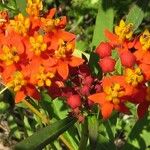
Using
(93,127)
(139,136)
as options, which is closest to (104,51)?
(93,127)

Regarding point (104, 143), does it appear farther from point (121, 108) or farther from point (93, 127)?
point (121, 108)

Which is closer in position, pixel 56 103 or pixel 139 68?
pixel 139 68

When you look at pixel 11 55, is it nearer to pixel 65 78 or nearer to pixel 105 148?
pixel 65 78

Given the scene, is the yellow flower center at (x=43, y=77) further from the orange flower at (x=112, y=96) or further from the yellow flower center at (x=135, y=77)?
the yellow flower center at (x=135, y=77)

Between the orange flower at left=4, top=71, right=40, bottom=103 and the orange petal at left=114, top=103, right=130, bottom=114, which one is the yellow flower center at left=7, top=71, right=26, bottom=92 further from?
the orange petal at left=114, top=103, right=130, bottom=114

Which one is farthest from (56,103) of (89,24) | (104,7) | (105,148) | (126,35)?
(89,24)

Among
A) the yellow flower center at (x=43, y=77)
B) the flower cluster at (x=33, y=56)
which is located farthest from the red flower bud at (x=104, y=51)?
the yellow flower center at (x=43, y=77)
